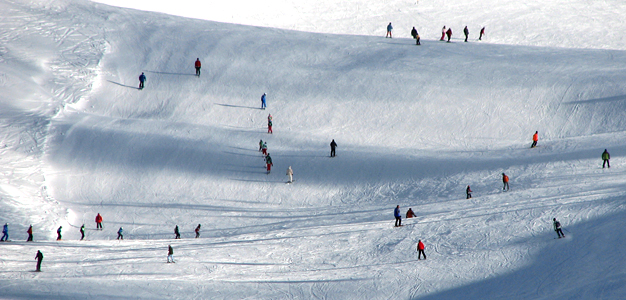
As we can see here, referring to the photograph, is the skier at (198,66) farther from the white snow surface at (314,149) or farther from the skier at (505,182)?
the skier at (505,182)

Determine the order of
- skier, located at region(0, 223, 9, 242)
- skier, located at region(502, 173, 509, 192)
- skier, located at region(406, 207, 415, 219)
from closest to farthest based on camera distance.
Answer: skier, located at region(406, 207, 415, 219), skier, located at region(0, 223, 9, 242), skier, located at region(502, 173, 509, 192)

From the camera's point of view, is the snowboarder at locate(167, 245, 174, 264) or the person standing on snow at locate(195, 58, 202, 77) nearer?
the snowboarder at locate(167, 245, 174, 264)

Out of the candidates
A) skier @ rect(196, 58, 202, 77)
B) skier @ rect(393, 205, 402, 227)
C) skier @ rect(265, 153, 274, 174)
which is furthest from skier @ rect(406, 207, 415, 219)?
skier @ rect(196, 58, 202, 77)

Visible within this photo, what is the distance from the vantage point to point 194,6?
161 ft

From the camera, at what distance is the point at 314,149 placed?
3192cm

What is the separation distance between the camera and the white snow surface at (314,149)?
20.5m

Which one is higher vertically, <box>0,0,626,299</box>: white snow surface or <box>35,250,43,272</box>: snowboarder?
<box>0,0,626,299</box>: white snow surface

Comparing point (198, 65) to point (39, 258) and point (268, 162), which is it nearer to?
point (268, 162)

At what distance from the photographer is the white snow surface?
20453mm

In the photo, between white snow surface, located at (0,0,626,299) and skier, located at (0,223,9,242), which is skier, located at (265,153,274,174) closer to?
white snow surface, located at (0,0,626,299)

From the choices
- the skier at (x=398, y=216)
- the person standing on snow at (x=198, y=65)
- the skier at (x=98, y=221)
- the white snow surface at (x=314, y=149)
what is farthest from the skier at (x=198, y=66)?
the skier at (x=398, y=216)

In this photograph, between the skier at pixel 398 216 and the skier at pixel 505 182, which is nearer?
the skier at pixel 398 216

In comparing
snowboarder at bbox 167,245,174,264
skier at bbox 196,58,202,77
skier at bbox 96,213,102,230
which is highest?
skier at bbox 196,58,202,77

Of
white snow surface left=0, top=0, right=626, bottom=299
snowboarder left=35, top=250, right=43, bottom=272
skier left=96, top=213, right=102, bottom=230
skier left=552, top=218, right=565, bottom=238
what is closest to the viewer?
skier left=552, top=218, right=565, bottom=238
